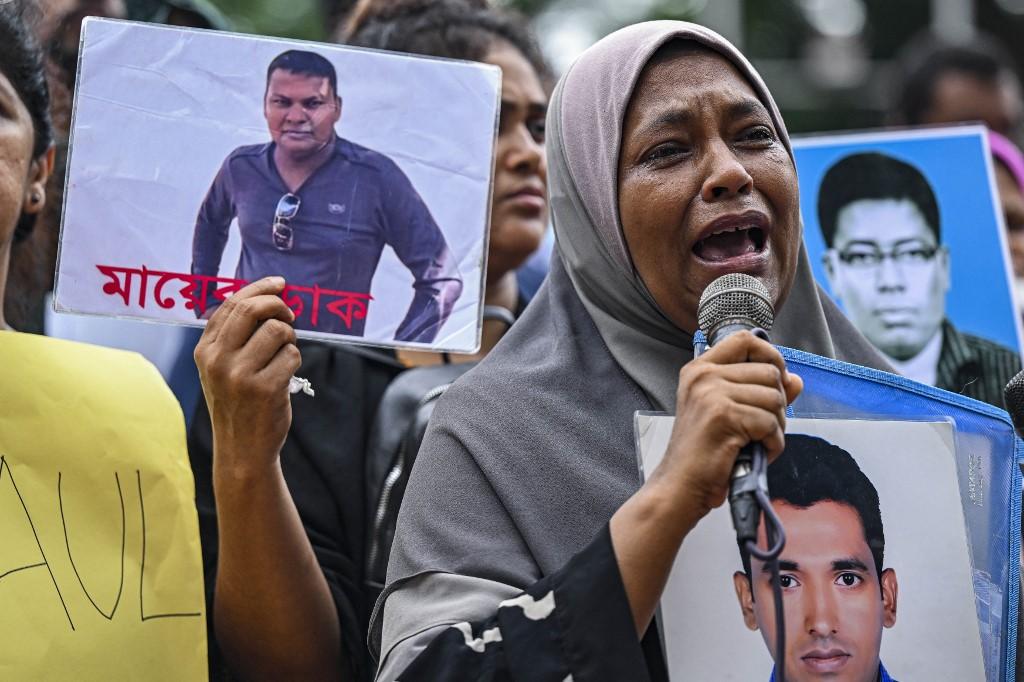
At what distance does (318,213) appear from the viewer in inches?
110

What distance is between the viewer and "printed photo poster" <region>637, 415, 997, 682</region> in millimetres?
2283

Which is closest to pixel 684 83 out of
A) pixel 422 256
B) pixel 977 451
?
pixel 422 256

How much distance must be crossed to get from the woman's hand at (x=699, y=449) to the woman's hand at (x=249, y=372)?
0.69m

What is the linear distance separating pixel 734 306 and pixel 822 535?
1.26 feet

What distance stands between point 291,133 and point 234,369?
49 cm

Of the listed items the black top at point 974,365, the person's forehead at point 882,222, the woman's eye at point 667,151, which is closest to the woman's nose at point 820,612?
the woman's eye at point 667,151

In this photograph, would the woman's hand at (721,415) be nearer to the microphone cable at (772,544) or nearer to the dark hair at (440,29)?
the microphone cable at (772,544)

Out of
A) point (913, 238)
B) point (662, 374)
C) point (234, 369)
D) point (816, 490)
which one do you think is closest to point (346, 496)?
point (234, 369)

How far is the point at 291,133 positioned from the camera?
9.22 feet

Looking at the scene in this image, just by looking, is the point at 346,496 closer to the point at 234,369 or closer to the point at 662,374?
the point at 234,369

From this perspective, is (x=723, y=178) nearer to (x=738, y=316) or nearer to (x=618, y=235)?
(x=618, y=235)

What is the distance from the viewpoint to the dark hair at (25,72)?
285 cm

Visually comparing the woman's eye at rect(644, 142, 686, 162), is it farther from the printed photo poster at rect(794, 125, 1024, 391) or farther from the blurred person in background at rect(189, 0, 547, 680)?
the printed photo poster at rect(794, 125, 1024, 391)

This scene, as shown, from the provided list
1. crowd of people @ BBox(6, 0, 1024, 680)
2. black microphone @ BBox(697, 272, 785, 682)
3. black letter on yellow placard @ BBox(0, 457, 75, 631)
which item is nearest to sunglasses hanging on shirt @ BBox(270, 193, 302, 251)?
crowd of people @ BBox(6, 0, 1024, 680)
